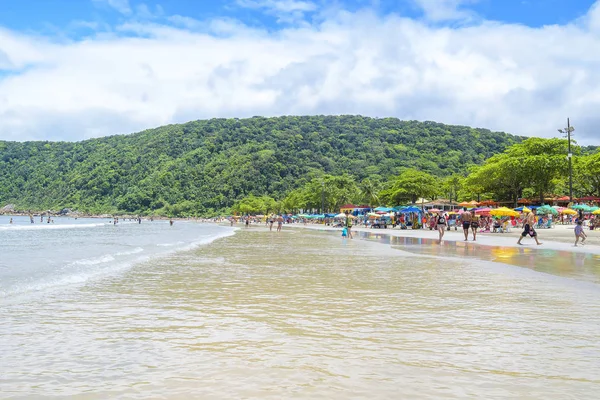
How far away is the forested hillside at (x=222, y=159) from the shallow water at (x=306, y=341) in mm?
115766

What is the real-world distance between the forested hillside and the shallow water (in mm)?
115766

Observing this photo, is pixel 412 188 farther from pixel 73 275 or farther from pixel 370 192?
pixel 73 275

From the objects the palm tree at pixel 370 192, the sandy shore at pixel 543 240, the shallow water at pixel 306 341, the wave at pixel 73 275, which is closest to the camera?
the shallow water at pixel 306 341

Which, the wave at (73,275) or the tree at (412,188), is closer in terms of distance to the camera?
the wave at (73,275)

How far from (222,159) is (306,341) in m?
154

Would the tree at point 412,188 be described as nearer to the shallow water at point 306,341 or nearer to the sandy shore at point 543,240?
the sandy shore at point 543,240

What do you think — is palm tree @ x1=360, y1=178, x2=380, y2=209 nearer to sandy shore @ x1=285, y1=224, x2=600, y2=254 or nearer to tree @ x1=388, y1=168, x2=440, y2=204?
tree @ x1=388, y1=168, x2=440, y2=204

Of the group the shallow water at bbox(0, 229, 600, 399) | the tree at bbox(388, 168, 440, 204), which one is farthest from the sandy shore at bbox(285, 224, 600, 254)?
the tree at bbox(388, 168, 440, 204)

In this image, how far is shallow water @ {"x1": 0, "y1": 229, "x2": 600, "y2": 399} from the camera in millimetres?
4340

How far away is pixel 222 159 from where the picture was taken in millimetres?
157125

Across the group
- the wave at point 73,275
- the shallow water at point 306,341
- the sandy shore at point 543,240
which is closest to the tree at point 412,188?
the sandy shore at point 543,240

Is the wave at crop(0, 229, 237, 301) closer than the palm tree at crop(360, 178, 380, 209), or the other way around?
the wave at crop(0, 229, 237, 301)

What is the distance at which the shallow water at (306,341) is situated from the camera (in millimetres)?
4340

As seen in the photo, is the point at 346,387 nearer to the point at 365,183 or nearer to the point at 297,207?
the point at 365,183
